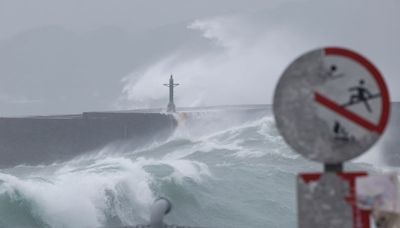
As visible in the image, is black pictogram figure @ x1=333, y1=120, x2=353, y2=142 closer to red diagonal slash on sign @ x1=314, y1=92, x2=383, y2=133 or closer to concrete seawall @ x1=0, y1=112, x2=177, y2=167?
red diagonal slash on sign @ x1=314, y1=92, x2=383, y2=133

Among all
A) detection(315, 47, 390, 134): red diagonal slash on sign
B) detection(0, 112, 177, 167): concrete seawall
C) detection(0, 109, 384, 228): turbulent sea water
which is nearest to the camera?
detection(315, 47, 390, 134): red diagonal slash on sign

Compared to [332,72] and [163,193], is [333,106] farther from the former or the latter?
[163,193]

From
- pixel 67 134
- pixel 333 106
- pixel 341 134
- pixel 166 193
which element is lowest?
pixel 166 193

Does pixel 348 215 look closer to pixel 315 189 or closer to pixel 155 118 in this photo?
pixel 315 189

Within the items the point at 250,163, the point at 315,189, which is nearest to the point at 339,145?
the point at 315,189

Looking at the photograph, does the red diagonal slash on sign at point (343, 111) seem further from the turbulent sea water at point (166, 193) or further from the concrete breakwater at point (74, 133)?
the concrete breakwater at point (74, 133)

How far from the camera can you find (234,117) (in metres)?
40.1

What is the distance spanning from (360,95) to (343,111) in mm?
91

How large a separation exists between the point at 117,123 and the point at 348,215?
3241 centimetres

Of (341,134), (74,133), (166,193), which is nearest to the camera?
(341,134)

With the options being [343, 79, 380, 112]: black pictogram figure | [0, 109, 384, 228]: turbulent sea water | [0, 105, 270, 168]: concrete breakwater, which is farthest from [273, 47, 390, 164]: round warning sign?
[0, 105, 270, 168]: concrete breakwater

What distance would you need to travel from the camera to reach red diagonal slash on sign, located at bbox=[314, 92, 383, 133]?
2572mm

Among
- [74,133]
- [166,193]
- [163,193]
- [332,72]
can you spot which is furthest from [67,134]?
[332,72]

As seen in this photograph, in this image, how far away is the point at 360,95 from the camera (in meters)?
2.59
